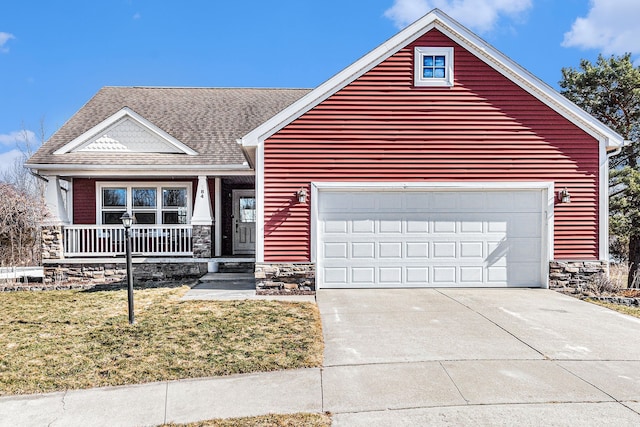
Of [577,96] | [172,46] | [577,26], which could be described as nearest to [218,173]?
[172,46]

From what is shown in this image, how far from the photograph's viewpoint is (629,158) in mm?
15180

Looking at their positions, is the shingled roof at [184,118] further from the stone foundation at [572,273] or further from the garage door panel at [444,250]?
the stone foundation at [572,273]

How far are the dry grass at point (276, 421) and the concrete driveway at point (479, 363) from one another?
168 mm

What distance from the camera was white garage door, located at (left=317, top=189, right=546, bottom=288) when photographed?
9.02 m

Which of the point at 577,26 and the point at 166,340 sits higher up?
the point at 577,26

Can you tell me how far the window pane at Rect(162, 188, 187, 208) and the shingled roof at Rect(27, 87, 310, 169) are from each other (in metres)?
1.34

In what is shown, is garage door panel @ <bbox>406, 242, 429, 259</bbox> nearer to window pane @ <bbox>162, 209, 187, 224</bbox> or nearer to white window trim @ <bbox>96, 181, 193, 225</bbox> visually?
white window trim @ <bbox>96, 181, 193, 225</bbox>

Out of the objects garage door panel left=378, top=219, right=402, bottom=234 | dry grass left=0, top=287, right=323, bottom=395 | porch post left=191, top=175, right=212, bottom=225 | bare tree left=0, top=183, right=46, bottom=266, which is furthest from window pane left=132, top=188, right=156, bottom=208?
garage door panel left=378, top=219, right=402, bottom=234

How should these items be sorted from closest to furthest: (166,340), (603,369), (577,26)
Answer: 1. (603,369)
2. (166,340)
3. (577,26)

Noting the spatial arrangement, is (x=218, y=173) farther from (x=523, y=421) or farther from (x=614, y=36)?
(x=614, y=36)

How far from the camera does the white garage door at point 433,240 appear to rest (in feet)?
29.6

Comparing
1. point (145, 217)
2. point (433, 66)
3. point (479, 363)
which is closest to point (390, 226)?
point (433, 66)

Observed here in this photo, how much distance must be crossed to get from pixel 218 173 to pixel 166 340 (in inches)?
266

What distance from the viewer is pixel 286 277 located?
877cm
